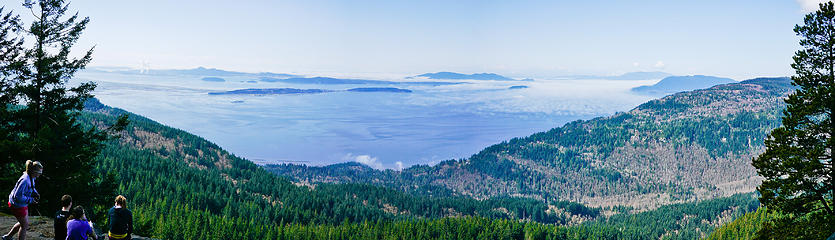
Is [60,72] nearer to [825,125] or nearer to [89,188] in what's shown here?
[89,188]

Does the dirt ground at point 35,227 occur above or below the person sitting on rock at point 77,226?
below

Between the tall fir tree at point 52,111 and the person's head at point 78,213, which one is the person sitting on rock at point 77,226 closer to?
the person's head at point 78,213

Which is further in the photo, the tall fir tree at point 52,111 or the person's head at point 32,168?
the tall fir tree at point 52,111

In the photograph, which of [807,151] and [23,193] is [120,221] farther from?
[807,151]

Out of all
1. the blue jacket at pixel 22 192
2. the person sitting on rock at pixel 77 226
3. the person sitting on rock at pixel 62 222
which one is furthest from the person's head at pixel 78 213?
the blue jacket at pixel 22 192

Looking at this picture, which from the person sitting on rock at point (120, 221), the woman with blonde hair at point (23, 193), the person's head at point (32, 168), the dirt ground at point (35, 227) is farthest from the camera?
the dirt ground at point (35, 227)

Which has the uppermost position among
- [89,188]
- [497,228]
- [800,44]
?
[800,44]

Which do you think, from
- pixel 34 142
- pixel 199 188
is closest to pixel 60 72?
pixel 34 142
